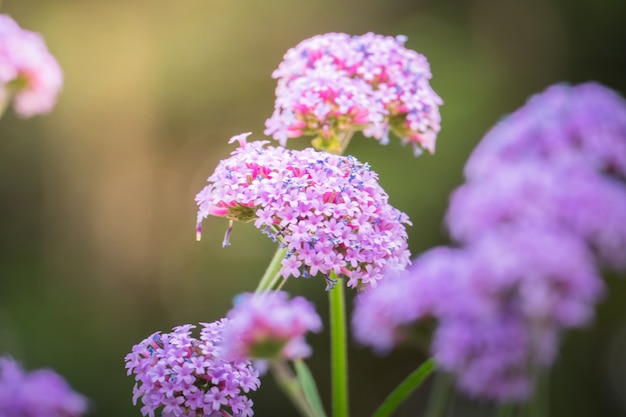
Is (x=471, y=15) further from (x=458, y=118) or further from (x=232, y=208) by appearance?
(x=232, y=208)

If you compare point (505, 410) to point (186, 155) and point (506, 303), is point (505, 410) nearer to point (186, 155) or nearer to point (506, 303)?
point (506, 303)

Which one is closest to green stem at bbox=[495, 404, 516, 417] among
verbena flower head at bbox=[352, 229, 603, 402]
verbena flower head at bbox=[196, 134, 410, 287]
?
verbena flower head at bbox=[352, 229, 603, 402]

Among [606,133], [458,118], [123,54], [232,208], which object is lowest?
[606,133]

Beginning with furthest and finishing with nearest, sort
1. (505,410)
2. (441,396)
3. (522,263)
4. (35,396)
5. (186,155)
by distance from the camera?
(186,155) → (35,396) → (441,396) → (505,410) → (522,263)

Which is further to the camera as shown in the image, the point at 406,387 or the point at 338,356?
the point at 338,356

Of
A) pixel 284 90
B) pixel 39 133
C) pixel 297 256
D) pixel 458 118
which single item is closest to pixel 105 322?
pixel 39 133

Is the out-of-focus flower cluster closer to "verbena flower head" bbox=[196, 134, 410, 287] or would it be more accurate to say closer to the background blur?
"verbena flower head" bbox=[196, 134, 410, 287]

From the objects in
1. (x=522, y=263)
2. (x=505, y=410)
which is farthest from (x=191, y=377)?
(x=522, y=263)
